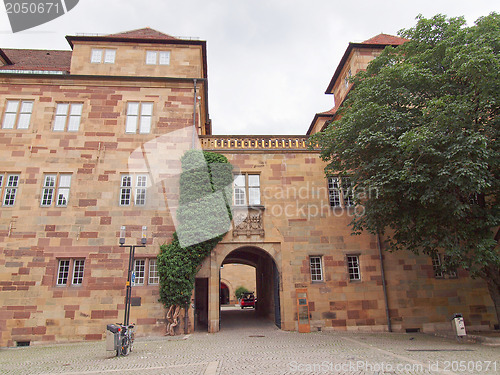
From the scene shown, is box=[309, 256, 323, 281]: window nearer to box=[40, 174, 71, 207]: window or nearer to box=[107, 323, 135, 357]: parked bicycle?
box=[107, 323, 135, 357]: parked bicycle

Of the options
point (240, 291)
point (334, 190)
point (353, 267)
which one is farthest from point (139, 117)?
point (240, 291)

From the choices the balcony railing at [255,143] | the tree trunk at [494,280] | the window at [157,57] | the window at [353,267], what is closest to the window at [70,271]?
the balcony railing at [255,143]

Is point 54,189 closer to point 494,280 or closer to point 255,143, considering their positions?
point 255,143

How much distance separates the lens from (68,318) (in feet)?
47.4

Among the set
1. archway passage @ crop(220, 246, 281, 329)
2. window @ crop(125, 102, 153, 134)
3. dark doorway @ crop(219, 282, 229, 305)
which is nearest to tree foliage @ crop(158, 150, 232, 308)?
window @ crop(125, 102, 153, 134)

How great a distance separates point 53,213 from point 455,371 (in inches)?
636

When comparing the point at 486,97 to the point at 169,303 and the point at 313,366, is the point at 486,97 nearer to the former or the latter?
the point at 313,366

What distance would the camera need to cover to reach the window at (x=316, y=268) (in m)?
16.1

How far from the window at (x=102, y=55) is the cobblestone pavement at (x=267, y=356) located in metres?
14.0

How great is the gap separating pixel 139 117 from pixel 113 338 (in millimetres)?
10933

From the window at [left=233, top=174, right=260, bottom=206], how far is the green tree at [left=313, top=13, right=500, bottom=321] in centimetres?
455

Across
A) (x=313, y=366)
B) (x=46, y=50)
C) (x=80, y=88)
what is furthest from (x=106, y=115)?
(x=313, y=366)

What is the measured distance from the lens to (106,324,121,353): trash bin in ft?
34.0

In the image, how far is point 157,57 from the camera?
61.6 ft
